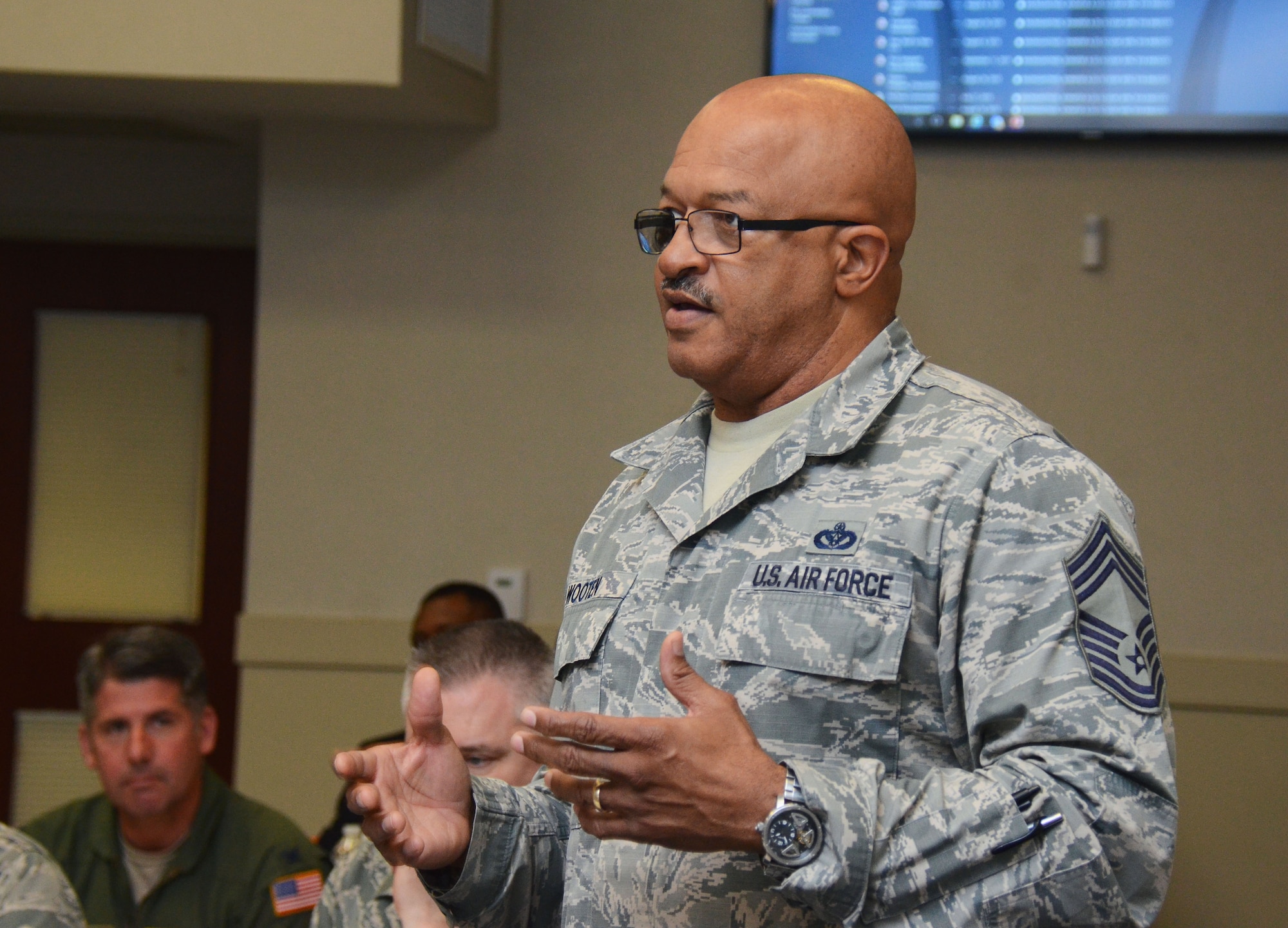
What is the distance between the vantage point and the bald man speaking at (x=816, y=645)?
0.93 meters

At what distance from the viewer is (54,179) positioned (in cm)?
391

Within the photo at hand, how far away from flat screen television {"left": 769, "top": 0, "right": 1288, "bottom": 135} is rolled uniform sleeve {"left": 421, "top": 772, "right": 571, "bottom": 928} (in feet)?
7.61

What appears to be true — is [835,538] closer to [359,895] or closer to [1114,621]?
[1114,621]

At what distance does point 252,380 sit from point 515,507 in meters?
1.13

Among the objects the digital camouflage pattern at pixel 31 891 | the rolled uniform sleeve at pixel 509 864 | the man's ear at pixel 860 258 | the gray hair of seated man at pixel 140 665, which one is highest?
the man's ear at pixel 860 258

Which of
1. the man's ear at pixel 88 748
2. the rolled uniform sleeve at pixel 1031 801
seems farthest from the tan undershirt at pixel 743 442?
the man's ear at pixel 88 748

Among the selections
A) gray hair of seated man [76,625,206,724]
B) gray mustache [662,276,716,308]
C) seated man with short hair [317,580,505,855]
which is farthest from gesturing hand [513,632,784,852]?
seated man with short hair [317,580,505,855]

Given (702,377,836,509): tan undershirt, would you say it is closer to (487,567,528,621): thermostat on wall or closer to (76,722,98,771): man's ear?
(76,722,98,771): man's ear

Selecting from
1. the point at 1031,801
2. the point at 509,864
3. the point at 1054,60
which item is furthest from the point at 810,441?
the point at 1054,60

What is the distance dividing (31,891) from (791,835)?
1.09 meters

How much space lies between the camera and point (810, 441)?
1.16m

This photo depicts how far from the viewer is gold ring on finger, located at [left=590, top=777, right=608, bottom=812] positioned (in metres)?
0.92

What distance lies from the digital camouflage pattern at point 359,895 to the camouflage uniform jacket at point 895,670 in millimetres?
554

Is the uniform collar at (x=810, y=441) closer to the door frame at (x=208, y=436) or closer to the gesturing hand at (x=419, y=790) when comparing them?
the gesturing hand at (x=419, y=790)
